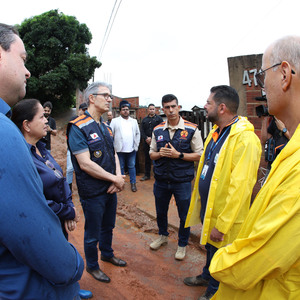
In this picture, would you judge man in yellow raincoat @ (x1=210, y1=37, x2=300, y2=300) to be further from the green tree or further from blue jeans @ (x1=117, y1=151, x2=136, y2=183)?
the green tree

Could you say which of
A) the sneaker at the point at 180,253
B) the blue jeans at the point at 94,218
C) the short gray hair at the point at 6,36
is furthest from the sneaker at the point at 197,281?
the short gray hair at the point at 6,36

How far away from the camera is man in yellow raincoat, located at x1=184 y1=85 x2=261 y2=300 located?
1972 mm

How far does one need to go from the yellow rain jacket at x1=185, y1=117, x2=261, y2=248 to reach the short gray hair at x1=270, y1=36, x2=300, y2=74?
110 centimetres

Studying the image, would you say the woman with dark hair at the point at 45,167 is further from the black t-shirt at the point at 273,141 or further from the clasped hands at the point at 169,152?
the black t-shirt at the point at 273,141

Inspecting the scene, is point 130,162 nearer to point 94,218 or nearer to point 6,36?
point 94,218

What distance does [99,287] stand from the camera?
263 cm

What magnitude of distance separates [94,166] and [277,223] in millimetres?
1948

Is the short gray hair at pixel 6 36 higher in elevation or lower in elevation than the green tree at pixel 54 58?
lower

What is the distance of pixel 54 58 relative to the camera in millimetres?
15711

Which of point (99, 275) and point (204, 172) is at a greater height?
point (204, 172)

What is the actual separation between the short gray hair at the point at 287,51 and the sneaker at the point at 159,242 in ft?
10.2

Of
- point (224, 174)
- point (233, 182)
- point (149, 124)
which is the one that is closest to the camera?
point (233, 182)

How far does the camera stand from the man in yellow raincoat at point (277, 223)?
33.6 inches

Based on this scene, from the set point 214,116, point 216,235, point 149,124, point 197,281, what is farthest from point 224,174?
point 149,124
